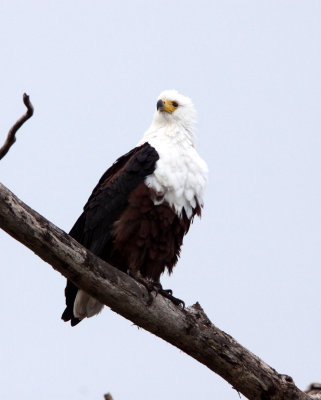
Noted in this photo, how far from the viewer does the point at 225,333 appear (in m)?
4.62

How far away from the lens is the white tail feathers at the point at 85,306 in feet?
18.6

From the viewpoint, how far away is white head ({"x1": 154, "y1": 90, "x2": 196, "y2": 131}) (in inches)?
252

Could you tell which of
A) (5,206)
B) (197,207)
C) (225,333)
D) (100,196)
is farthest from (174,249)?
(5,206)

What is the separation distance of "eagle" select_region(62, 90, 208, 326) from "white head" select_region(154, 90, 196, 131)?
576 millimetres

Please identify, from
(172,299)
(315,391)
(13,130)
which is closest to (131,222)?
(172,299)

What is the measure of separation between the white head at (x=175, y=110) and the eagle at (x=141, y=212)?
576 mm

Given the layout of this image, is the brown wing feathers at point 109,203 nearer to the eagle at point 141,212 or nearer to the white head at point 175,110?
the eagle at point 141,212

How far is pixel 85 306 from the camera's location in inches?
227

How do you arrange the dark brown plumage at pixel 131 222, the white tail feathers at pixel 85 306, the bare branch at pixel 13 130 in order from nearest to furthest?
1. the bare branch at pixel 13 130
2. the dark brown plumage at pixel 131 222
3. the white tail feathers at pixel 85 306

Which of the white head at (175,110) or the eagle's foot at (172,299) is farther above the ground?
the white head at (175,110)

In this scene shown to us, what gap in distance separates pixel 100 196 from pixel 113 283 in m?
1.42

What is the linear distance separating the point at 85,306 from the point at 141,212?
977mm

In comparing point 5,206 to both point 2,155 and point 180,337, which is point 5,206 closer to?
point 2,155

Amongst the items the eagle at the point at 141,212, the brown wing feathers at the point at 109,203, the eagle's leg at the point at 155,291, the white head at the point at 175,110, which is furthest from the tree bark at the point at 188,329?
the white head at the point at 175,110
